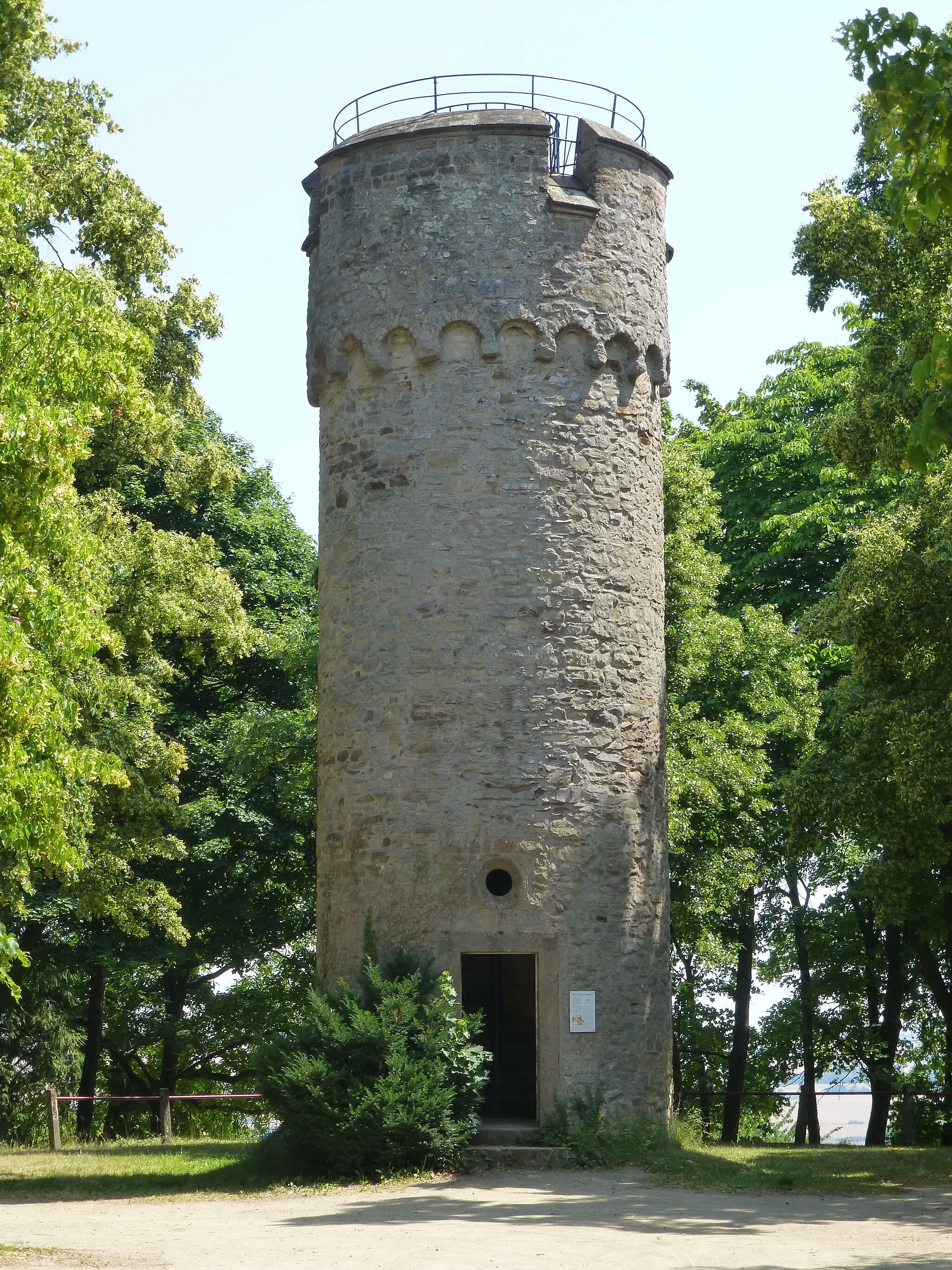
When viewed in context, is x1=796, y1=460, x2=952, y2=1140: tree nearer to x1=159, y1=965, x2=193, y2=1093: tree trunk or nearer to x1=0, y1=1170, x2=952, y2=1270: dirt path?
x1=0, y1=1170, x2=952, y2=1270: dirt path

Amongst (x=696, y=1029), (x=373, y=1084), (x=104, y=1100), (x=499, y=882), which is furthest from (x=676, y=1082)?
(x=373, y=1084)

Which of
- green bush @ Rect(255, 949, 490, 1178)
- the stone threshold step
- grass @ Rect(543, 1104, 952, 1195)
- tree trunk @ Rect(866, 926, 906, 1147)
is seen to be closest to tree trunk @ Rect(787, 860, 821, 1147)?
tree trunk @ Rect(866, 926, 906, 1147)

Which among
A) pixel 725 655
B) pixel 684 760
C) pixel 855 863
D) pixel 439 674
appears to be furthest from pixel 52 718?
pixel 855 863

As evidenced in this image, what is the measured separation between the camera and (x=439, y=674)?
1498cm

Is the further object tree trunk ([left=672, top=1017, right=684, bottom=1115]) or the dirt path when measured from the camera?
tree trunk ([left=672, top=1017, right=684, bottom=1115])

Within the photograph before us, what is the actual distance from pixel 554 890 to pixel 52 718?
4.93m

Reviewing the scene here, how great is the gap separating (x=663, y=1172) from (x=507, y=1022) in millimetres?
3717

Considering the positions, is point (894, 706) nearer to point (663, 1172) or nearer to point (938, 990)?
point (663, 1172)

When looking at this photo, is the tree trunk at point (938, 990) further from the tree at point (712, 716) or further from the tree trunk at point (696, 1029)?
the tree trunk at point (696, 1029)

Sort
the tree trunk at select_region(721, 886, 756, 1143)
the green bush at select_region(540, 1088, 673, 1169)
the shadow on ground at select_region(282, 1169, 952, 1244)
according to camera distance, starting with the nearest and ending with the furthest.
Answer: the shadow on ground at select_region(282, 1169, 952, 1244)
the green bush at select_region(540, 1088, 673, 1169)
the tree trunk at select_region(721, 886, 756, 1143)

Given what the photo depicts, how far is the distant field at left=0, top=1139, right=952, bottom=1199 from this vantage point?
44.2 feet

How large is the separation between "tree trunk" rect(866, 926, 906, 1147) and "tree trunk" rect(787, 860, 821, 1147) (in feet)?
5.04

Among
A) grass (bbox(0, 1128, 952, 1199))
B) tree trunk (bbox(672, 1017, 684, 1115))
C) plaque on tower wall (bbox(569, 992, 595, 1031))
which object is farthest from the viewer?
tree trunk (bbox(672, 1017, 684, 1115))

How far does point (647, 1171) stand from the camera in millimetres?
13648
